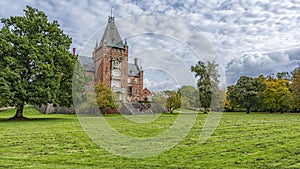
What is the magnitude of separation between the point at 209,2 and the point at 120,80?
37630 mm

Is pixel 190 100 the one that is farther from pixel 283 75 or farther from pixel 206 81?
pixel 283 75

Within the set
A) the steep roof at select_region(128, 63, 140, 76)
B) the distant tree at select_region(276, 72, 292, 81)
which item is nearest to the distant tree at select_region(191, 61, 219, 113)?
the steep roof at select_region(128, 63, 140, 76)

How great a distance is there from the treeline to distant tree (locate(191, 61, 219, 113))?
14505 mm

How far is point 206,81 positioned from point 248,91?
1791 cm

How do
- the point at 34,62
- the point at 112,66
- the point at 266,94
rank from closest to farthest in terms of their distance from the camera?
Answer: the point at 34,62, the point at 112,66, the point at 266,94

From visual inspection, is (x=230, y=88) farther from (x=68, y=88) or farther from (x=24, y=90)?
(x=24, y=90)

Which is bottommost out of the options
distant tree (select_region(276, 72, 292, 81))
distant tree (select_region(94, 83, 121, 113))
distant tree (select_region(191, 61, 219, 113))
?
distant tree (select_region(94, 83, 121, 113))

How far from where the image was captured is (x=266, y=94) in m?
53.3

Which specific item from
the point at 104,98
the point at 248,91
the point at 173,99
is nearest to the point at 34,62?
the point at 104,98

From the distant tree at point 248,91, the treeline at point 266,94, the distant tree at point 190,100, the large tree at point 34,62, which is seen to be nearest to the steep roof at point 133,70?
the treeline at point 266,94

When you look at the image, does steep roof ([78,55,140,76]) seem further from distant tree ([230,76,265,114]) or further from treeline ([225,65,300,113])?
distant tree ([230,76,265,114])

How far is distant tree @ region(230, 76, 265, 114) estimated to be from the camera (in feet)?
188

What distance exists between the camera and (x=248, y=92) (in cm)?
5675

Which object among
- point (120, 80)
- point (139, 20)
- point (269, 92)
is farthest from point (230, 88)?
point (139, 20)
